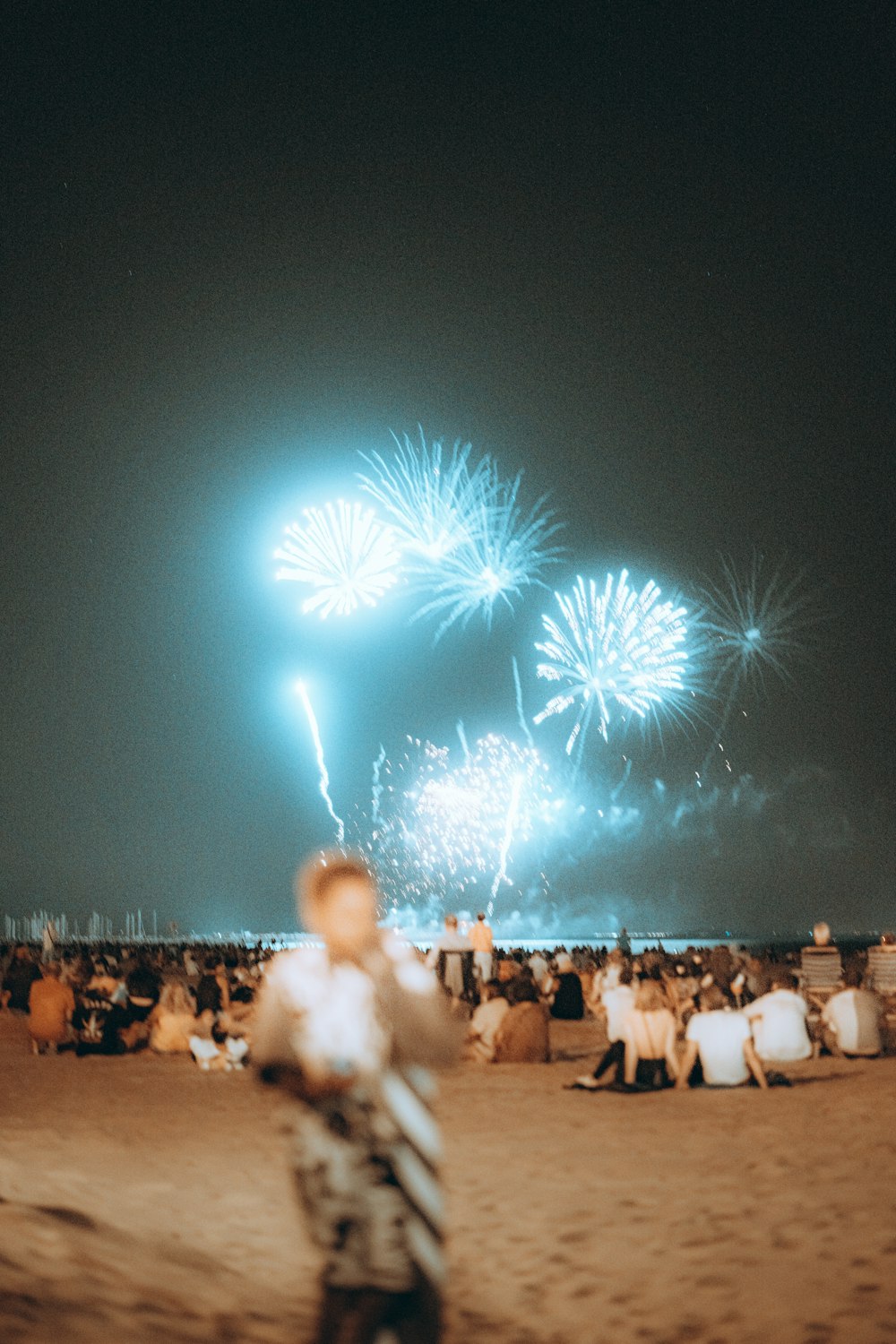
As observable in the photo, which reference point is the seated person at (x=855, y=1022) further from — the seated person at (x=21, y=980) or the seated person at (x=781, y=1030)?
the seated person at (x=21, y=980)

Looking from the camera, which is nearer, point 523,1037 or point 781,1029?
point 781,1029

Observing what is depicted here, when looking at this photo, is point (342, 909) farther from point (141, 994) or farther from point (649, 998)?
point (141, 994)

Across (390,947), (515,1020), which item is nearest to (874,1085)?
(515,1020)

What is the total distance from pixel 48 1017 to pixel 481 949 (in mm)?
5919

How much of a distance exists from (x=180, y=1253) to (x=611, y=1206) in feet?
7.68

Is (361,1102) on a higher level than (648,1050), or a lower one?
higher

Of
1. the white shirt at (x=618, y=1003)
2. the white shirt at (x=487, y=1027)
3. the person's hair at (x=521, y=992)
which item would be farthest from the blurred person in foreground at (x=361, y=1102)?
the person's hair at (x=521, y=992)

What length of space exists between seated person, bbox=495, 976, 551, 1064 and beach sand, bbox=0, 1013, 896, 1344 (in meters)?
2.11

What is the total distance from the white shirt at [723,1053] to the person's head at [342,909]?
8906 millimetres

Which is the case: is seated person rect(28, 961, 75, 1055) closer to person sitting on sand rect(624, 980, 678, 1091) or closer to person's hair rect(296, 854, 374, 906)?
person sitting on sand rect(624, 980, 678, 1091)

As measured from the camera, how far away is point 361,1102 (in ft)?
10.4

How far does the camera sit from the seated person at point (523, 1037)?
13828mm

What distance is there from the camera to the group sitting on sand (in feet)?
38.1

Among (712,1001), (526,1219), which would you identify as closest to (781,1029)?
(712,1001)
